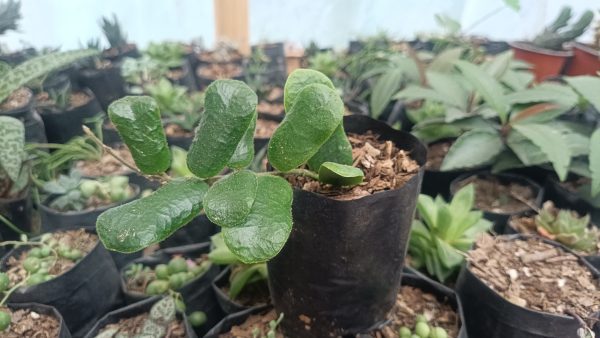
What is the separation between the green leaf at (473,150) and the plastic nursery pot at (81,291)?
2.94 ft

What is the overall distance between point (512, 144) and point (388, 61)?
821 mm

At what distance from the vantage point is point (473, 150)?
1.20m

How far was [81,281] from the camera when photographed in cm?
90

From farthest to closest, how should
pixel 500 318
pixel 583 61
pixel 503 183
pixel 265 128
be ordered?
1. pixel 583 61
2. pixel 265 128
3. pixel 503 183
4. pixel 500 318

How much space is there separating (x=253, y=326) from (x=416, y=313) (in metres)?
0.31

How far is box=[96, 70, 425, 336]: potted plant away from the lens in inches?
17.0

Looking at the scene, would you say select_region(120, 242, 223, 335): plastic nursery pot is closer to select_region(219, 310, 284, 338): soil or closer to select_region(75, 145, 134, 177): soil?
select_region(219, 310, 284, 338): soil

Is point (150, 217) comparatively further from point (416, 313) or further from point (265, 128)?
point (265, 128)

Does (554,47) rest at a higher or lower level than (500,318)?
higher

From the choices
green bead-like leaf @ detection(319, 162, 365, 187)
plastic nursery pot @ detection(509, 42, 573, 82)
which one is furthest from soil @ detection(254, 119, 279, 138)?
plastic nursery pot @ detection(509, 42, 573, 82)

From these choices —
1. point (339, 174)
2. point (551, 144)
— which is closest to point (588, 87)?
point (551, 144)

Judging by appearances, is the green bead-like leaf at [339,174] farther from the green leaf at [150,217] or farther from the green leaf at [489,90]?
the green leaf at [489,90]

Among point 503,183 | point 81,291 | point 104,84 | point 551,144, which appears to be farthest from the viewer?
point 104,84

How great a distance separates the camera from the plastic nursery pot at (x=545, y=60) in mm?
2082
